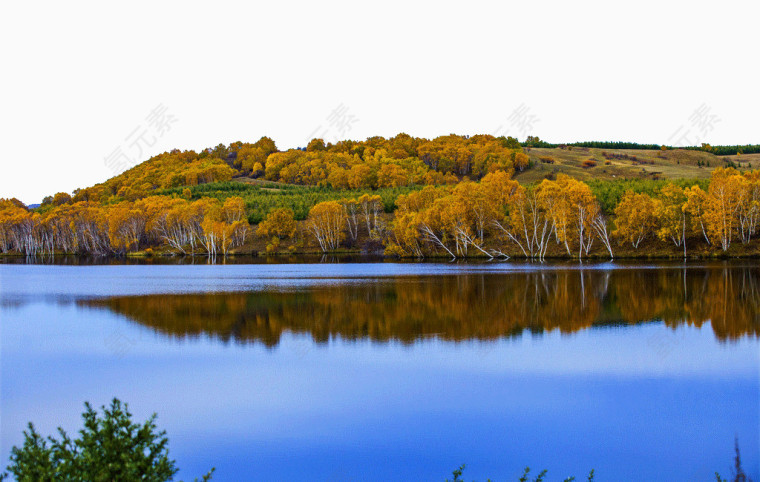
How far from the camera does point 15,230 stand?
115 m

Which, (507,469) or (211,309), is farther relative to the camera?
(211,309)

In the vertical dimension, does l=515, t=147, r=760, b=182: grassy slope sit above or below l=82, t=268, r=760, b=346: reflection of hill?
above

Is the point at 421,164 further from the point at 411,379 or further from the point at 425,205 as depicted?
the point at 411,379

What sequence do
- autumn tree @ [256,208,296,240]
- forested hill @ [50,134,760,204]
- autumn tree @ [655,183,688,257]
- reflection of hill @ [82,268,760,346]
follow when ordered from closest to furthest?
reflection of hill @ [82,268,760,346] < autumn tree @ [655,183,688,257] < autumn tree @ [256,208,296,240] < forested hill @ [50,134,760,204]

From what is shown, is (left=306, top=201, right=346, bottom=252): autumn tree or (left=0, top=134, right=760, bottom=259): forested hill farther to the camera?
(left=306, top=201, right=346, bottom=252): autumn tree

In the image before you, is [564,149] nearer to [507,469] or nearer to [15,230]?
[15,230]

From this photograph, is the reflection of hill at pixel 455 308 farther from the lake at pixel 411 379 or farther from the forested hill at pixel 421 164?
the forested hill at pixel 421 164

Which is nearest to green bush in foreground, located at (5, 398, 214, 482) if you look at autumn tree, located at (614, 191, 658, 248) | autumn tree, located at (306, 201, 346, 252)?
autumn tree, located at (614, 191, 658, 248)

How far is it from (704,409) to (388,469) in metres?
7.89

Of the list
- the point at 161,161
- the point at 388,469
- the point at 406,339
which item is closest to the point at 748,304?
the point at 406,339

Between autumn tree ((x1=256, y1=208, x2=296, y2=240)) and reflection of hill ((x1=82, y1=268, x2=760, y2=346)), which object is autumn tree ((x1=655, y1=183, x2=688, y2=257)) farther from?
autumn tree ((x1=256, y1=208, x2=296, y2=240))

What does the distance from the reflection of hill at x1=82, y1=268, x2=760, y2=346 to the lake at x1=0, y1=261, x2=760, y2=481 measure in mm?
171

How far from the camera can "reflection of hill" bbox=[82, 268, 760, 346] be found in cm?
2478

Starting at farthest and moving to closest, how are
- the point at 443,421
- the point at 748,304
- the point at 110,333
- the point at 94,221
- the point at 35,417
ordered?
1. the point at 94,221
2. the point at 748,304
3. the point at 110,333
4. the point at 35,417
5. the point at 443,421
